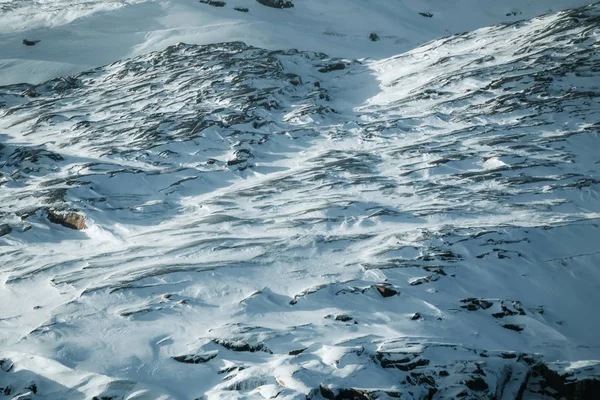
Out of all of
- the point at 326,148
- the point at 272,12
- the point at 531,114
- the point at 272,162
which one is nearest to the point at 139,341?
the point at 272,162

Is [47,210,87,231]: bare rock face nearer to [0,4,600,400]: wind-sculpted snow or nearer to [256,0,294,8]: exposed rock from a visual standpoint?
[0,4,600,400]: wind-sculpted snow

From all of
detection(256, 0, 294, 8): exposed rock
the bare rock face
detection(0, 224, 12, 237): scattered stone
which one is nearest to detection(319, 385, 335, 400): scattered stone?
the bare rock face

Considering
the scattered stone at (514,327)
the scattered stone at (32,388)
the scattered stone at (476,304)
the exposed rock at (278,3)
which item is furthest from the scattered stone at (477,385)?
the exposed rock at (278,3)

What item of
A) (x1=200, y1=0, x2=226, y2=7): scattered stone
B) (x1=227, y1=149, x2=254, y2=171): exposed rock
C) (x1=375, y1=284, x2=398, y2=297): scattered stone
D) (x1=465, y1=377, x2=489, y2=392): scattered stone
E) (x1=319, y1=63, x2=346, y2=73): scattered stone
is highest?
(x1=200, y1=0, x2=226, y2=7): scattered stone

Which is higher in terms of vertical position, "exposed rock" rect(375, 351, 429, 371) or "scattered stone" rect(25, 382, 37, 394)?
"exposed rock" rect(375, 351, 429, 371)

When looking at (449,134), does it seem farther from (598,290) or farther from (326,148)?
(598,290)

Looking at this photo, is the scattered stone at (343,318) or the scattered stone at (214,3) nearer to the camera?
the scattered stone at (343,318)

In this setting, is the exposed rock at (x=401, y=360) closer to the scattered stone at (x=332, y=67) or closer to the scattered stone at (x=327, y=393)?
the scattered stone at (x=327, y=393)
